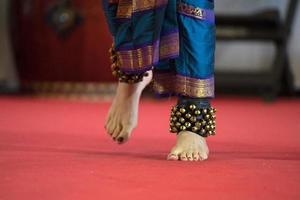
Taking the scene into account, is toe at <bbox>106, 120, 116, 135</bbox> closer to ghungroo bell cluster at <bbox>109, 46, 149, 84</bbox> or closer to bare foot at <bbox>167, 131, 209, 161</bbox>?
ghungroo bell cluster at <bbox>109, 46, 149, 84</bbox>

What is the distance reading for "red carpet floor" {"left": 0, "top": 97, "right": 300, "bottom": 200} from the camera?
1.16 meters

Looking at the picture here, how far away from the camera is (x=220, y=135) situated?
2.19 m

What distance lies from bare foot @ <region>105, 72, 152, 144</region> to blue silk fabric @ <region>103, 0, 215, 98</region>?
0.57 ft

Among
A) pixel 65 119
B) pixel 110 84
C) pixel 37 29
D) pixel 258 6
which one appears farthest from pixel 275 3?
pixel 65 119

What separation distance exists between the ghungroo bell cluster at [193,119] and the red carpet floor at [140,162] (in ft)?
0.23

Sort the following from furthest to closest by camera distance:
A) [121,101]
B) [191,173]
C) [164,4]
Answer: [121,101]
[164,4]
[191,173]

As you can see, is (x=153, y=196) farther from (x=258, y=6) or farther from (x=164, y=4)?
(x=258, y=6)

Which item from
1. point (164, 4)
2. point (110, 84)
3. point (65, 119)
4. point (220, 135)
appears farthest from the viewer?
point (110, 84)

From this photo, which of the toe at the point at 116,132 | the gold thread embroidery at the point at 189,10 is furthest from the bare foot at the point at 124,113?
the gold thread embroidery at the point at 189,10

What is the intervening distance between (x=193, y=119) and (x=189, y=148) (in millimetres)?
87

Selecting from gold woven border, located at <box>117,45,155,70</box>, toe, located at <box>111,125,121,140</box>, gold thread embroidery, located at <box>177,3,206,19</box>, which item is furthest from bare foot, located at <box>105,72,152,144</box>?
gold thread embroidery, located at <box>177,3,206,19</box>

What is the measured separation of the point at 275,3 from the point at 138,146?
8.44ft

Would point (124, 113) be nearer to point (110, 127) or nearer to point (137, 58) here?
point (110, 127)

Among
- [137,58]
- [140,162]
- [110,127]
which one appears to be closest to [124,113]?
[110,127]
